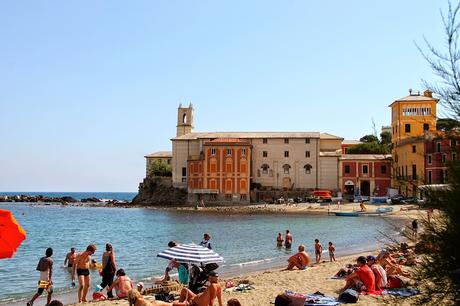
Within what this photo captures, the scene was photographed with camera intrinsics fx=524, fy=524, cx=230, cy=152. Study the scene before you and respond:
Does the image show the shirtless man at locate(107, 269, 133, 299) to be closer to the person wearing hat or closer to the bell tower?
the person wearing hat

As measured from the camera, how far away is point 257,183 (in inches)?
2943

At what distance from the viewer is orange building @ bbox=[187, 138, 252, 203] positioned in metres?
72.8

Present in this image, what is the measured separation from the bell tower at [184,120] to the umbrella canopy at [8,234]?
281ft

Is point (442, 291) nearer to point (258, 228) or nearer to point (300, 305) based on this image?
point (300, 305)

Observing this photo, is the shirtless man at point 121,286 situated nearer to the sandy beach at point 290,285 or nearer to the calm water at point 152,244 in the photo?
the sandy beach at point 290,285

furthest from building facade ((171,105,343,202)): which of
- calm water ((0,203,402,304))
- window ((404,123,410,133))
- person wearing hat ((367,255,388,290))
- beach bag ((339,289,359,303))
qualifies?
beach bag ((339,289,359,303))

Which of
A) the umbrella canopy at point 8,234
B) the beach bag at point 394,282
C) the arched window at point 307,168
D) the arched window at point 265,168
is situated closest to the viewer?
the umbrella canopy at point 8,234

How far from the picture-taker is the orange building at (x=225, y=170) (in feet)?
239

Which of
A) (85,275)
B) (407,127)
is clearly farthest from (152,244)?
(407,127)

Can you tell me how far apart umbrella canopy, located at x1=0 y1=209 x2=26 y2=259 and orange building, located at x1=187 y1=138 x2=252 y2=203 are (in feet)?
214

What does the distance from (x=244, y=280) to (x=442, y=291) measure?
9960 millimetres

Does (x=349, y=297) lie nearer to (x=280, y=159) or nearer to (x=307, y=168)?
(x=307, y=168)

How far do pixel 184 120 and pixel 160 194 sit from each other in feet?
56.9

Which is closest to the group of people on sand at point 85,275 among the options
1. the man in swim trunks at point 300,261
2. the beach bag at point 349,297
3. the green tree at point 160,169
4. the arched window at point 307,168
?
the beach bag at point 349,297
